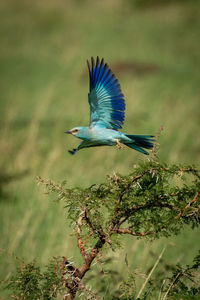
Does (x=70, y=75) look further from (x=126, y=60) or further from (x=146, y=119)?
(x=146, y=119)

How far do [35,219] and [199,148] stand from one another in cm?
329

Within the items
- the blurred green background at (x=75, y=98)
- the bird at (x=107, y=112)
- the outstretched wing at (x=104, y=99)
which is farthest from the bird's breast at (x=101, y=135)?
the blurred green background at (x=75, y=98)

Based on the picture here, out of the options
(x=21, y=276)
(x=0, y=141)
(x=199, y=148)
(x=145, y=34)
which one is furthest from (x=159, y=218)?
(x=145, y=34)

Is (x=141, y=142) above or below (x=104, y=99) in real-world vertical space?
below

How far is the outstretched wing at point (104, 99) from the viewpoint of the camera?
2902 mm

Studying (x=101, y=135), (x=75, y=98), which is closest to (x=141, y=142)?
(x=101, y=135)

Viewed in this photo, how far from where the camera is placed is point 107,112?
9.79 feet

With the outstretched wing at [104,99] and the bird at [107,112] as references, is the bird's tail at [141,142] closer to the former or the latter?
the bird at [107,112]

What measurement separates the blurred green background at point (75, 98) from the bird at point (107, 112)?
0.42m

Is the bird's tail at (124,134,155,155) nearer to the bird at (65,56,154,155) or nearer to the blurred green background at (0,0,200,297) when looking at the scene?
the bird at (65,56,154,155)

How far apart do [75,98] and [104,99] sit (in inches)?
279

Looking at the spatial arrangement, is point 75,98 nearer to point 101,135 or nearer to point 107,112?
Result: point 107,112

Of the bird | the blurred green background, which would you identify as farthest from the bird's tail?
the blurred green background

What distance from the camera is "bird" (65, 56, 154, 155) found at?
2748 mm
